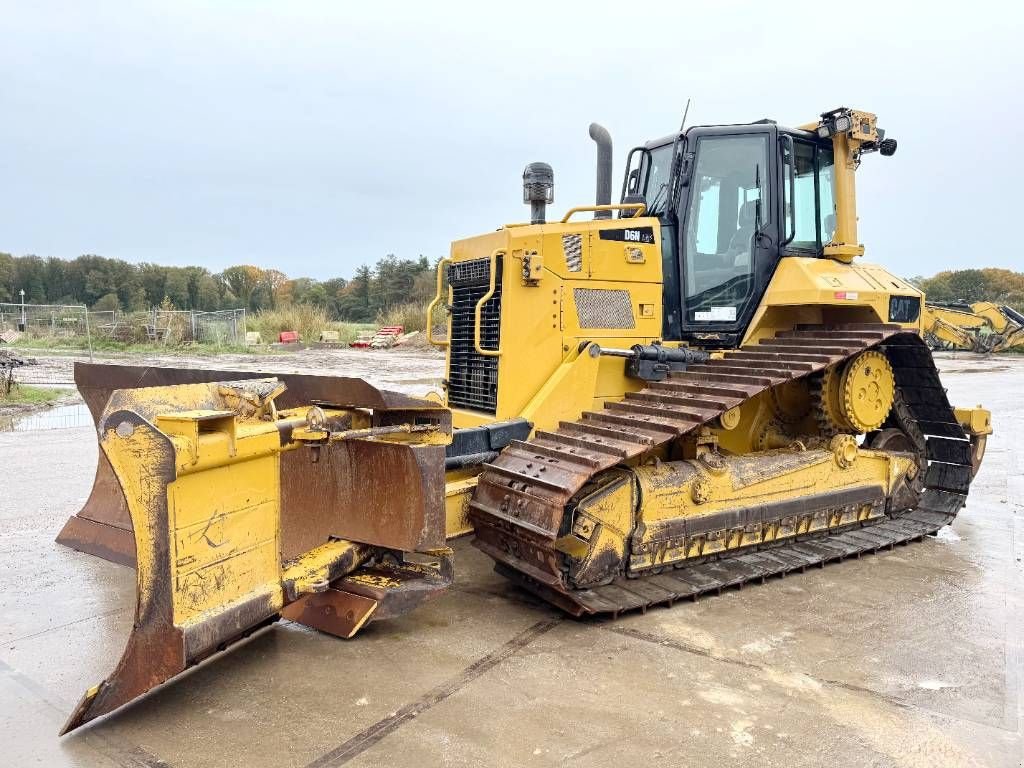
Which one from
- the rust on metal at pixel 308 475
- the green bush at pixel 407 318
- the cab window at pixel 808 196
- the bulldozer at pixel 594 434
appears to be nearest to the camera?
the bulldozer at pixel 594 434

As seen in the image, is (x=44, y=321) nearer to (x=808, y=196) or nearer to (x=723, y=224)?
(x=723, y=224)

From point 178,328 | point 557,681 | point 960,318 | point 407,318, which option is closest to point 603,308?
point 557,681

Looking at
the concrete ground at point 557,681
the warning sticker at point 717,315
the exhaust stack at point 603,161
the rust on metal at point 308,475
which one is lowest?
the concrete ground at point 557,681

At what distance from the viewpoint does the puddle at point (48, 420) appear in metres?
10.8

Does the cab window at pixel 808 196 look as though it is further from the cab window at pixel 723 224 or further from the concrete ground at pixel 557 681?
the concrete ground at pixel 557 681

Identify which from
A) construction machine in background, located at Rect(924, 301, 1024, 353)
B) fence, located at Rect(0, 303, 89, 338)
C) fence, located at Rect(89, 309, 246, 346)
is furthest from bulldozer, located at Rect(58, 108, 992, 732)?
fence, located at Rect(0, 303, 89, 338)

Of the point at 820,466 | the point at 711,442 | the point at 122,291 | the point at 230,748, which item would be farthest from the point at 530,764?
the point at 122,291

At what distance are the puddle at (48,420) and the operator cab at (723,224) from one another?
9078 mm

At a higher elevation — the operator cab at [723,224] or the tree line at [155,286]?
the tree line at [155,286]

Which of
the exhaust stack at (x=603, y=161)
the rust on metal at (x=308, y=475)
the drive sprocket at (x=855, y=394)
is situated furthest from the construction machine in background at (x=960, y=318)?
the rust on metal at (x=308, y=475)

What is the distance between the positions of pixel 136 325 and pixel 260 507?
29.0m

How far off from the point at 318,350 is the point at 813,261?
2576 centimetres

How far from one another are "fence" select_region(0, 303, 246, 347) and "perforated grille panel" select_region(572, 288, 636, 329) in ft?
84.4

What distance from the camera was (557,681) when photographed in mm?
3541
